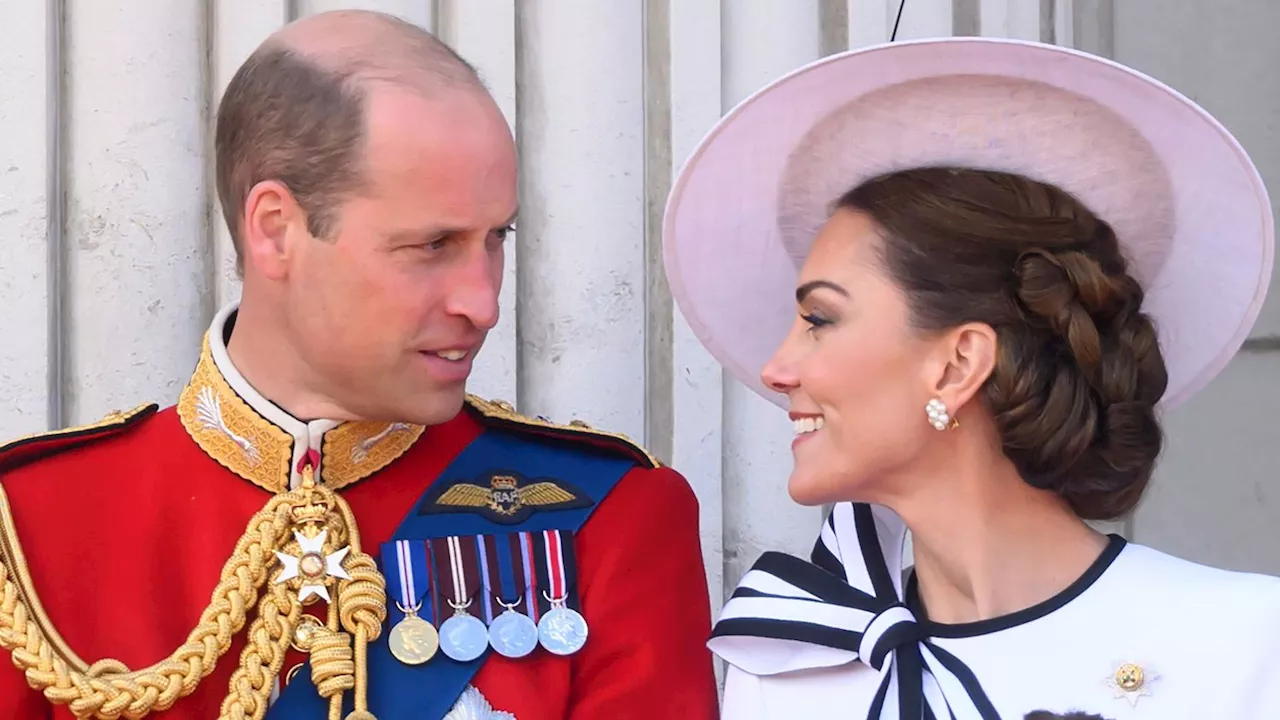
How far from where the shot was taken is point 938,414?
6.39 ft

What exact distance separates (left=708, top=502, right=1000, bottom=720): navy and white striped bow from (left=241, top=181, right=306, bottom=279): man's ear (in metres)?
0.68

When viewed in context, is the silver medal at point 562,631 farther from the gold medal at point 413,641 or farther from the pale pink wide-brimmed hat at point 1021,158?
the pale pink wide-brimmed hat at point 1021,158

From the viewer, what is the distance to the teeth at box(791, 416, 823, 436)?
203cm

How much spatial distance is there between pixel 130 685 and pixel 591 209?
4.26 ft

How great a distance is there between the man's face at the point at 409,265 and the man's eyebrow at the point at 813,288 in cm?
36

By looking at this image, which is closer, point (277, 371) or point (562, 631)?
point (562, 631)

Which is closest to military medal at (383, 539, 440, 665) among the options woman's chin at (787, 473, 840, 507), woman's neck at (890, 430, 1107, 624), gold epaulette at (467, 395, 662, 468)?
gold epaulette at (467, 395, 662, 468)

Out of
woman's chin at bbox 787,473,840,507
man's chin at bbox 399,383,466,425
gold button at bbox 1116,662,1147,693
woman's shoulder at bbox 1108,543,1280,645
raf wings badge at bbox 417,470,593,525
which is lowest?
gold button at bbox 1116,662,1147,693

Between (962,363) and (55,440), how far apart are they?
1.09 m

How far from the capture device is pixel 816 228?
2.23 m

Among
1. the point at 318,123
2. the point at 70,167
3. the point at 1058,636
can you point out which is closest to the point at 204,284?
the point at 70,167

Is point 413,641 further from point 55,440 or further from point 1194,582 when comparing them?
point 1194,582

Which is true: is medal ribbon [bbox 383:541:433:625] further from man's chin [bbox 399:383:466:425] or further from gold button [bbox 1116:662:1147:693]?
gold button [bbox 1116:662:1147:693]

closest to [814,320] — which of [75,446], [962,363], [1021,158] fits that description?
[962,363]
